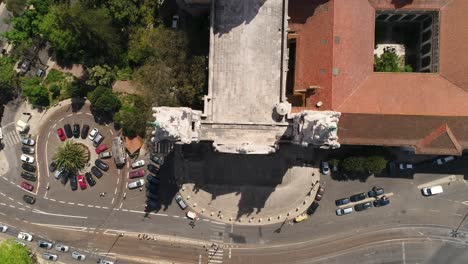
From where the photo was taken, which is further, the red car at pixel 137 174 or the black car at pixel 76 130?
the black car at pixel 76 130

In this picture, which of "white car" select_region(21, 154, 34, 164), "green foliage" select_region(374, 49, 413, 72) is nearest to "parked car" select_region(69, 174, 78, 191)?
"white car" select_region(21, 154, 34, 164)

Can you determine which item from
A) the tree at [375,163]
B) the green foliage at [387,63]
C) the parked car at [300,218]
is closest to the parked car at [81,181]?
the parked car at [300,218]

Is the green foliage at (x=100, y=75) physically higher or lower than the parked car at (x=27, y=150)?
higher

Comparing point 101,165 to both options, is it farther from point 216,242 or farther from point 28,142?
point 216,242

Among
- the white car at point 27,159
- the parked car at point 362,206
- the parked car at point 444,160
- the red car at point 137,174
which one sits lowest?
the parked car at point 362,206

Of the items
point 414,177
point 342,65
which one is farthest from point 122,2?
point 414,177

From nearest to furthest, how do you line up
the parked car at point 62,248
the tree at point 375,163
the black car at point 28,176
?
the tree at point 375,163 → the parked car at point 62,248 → the black car at point 28,176

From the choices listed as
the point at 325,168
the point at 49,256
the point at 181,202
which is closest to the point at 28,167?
the point at 49,256

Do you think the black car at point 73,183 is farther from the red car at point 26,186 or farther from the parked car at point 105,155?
→ the red car at point 26,186
